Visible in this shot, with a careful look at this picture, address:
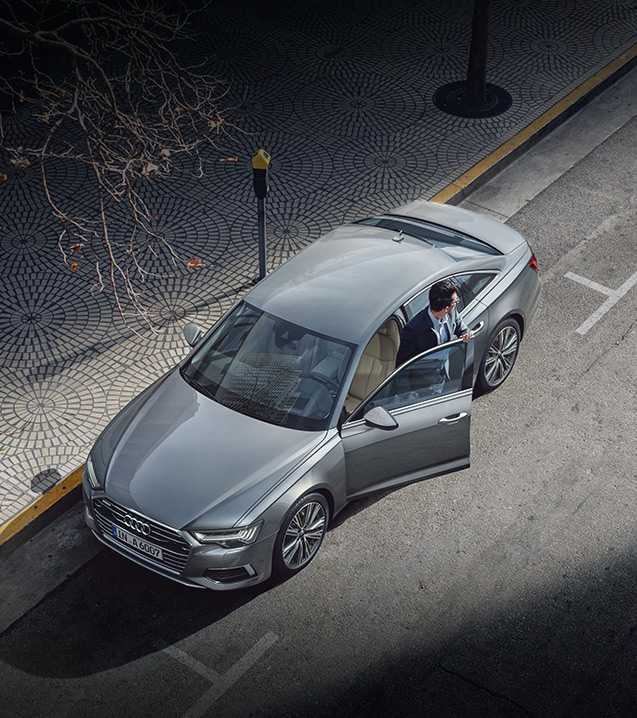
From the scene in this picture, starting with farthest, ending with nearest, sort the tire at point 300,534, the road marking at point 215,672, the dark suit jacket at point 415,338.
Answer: the dark suit jacket at point 415,338, the tire at point 300,534, the road marking at point 215,672

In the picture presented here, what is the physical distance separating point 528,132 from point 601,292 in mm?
3145

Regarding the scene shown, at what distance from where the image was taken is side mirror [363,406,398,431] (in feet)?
20.5

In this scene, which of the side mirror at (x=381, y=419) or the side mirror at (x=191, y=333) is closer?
the side mirror at (x=381, y=419)

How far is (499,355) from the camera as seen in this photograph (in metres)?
7.75

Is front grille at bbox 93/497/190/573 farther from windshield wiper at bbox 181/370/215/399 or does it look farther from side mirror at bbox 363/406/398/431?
side mirror at bbox 363/406/398/431

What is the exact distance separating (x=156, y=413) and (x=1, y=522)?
4.91 feet

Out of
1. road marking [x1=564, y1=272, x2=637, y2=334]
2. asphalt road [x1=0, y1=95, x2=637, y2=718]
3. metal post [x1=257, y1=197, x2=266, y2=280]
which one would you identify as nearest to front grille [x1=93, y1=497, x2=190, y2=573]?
asphalt road [x1=0, y1=95, x2=637, y2=718]

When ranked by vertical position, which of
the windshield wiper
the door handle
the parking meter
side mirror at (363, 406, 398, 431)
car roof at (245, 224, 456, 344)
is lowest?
the door handle

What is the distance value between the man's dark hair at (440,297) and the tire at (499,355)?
2.92ft

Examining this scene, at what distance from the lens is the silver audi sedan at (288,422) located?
595 centimetres

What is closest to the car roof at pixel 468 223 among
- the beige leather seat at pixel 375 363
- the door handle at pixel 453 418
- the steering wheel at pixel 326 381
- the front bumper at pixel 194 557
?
the beige leather seat at pixel 375 363

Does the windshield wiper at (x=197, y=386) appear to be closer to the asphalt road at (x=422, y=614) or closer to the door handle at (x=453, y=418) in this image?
the asphalt road at (x=422, y=614)

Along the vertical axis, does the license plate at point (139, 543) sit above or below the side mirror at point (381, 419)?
below

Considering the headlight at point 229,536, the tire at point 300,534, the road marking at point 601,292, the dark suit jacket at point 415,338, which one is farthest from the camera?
the road marking at point 601,292
